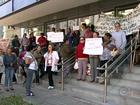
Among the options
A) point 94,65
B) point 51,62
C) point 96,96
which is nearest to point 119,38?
point 94,65

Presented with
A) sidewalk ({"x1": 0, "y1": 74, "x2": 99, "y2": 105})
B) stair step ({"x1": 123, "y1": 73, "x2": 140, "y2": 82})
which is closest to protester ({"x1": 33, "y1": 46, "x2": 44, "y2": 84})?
sidewalk ({"x1": 0, "y1": 74, "x2": 99, "y2": 105})

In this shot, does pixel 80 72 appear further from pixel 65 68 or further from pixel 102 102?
pixel 102 102

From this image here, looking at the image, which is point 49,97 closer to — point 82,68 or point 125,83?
point 82,68

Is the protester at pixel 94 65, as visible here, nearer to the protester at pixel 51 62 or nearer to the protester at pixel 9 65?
the protester at pixel 51 62

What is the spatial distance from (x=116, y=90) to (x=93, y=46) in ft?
6.72

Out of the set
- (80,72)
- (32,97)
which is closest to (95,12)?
(80,72)

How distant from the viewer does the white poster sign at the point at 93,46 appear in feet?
44.3

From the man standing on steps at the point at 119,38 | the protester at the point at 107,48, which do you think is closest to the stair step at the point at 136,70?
the man standing on steps at the point at 119,38

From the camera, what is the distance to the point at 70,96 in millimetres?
14055

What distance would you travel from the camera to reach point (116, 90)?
40.8ft

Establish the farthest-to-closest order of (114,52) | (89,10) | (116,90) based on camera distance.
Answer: (89,10)
(114,52)
(116,90)

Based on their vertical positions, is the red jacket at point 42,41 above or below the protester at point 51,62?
above

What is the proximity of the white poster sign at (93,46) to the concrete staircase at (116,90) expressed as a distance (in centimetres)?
109

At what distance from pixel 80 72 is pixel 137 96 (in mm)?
3726
